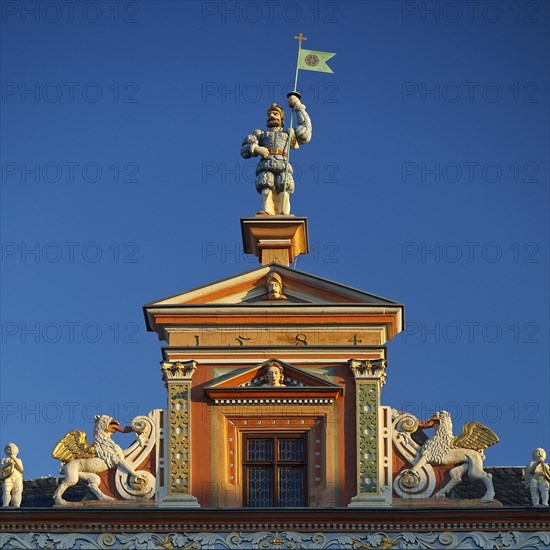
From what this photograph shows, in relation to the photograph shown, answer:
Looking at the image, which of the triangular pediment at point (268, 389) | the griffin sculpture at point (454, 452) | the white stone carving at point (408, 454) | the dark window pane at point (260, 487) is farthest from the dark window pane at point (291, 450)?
the griffin sculpture at point (454, 452)

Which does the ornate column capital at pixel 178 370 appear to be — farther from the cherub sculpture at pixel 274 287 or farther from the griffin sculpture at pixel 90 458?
the cherub sculpture at pixel 274 287

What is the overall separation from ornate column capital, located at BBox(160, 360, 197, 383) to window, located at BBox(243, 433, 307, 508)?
4.31 ft

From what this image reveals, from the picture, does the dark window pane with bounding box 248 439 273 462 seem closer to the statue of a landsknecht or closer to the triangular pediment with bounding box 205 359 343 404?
the triangular pediment with bounding box 205 359 343 404

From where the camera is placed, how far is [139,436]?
38.2 metres

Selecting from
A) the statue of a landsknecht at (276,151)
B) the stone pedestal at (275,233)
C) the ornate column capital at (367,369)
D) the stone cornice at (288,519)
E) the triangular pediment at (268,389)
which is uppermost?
the statue of a landsknecht at (276,151)

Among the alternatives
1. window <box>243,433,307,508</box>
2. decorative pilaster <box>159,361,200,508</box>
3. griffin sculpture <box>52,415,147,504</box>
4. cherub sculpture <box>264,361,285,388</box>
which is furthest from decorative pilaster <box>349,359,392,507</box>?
griffin sculpture <box>52,415,147,504</box>

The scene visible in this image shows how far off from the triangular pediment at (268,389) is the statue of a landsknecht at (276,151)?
3.26 meters

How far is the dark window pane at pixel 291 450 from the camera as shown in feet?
126

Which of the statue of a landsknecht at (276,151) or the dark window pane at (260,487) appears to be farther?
the statue of a landsknecht at (276,151)

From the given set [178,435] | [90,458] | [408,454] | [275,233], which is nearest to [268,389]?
[178,435]

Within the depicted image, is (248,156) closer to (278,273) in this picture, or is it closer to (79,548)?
(278,273)

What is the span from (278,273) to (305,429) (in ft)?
8.69

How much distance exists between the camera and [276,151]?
134 ft

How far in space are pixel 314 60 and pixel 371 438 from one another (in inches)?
288
